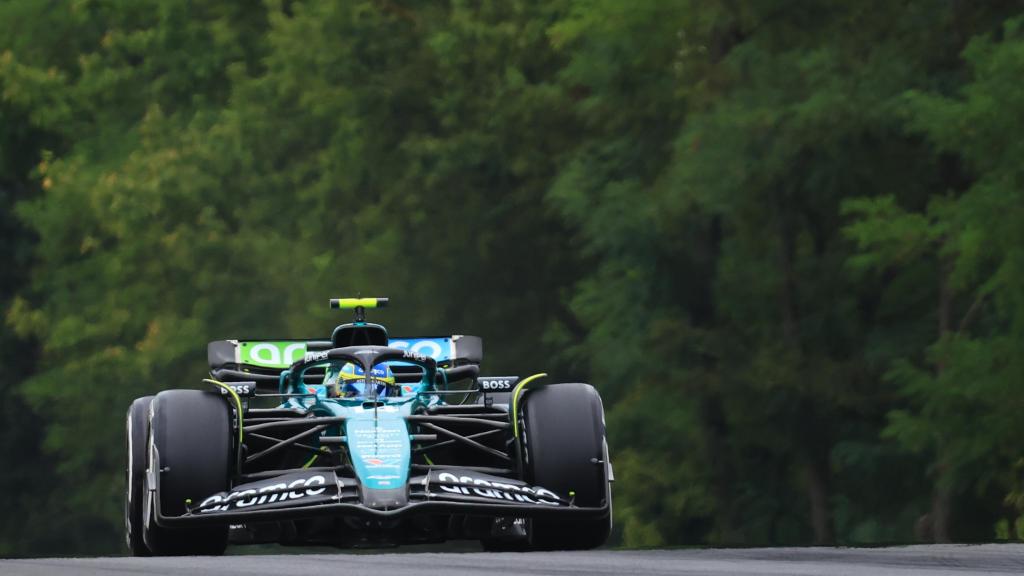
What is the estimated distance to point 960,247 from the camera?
3428 centimetres

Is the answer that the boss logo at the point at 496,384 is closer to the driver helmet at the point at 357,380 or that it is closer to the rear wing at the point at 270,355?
the driver helmet at the point at 357,380

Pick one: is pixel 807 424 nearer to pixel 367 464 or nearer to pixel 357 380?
pixel 357 380

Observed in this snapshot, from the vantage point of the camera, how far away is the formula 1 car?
620 inches

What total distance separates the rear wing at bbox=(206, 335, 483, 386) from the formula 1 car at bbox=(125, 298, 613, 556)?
5.46 ft

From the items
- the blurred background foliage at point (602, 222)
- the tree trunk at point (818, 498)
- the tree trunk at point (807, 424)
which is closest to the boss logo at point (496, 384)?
the blurred background foliage at point (602, 222)

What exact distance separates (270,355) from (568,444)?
171 inches

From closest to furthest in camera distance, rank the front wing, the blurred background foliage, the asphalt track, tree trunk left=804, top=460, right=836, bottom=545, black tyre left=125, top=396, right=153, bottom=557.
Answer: the asphalt track, the front wing, black tyre left=125, top=396, right=153, bottom=557, the blurred background foliage, tree trunk left=804, top=460, right=836, bottom=545

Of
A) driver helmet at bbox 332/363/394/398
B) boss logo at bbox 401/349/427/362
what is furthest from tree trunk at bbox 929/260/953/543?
driver helmet at bbox 332/363/394/398

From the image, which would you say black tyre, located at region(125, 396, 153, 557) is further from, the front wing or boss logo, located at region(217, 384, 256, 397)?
boss logo, located at region(217, 384, 256, 397)

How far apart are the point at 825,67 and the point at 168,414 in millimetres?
22168

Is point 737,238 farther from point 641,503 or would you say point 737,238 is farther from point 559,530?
point 559,530

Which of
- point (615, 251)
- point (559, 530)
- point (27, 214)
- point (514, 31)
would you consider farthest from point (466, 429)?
point (27, 214)

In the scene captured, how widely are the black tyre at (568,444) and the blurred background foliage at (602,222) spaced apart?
17.5 meters

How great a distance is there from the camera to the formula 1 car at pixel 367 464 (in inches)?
620
